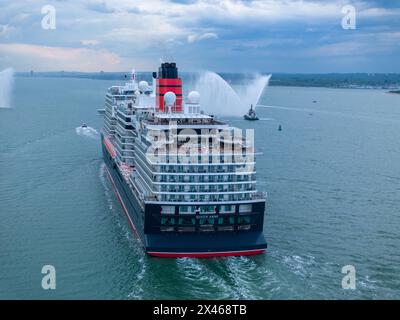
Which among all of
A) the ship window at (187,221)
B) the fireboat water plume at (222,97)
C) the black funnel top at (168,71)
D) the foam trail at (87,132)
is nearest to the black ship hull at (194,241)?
the ship window at (187,221)

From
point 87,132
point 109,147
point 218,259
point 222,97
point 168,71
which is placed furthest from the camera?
point 222,97

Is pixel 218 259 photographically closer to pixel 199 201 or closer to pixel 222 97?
pixel 199 201

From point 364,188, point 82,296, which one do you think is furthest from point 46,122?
point 82,296

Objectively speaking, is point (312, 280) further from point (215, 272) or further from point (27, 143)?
point (27, 143)

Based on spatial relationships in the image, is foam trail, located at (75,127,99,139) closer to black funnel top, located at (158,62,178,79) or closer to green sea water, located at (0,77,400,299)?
green sea water, located at (0,77,400,299)

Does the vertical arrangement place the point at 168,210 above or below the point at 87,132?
below

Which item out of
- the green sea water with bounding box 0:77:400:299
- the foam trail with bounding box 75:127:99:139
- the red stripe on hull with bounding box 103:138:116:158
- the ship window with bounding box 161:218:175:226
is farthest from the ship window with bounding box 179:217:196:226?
the foam trail with bounding box 75:127:99:139

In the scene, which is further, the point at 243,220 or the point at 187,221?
the point at 243,220

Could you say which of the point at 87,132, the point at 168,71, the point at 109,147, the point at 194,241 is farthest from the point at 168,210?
the point at 87,132
